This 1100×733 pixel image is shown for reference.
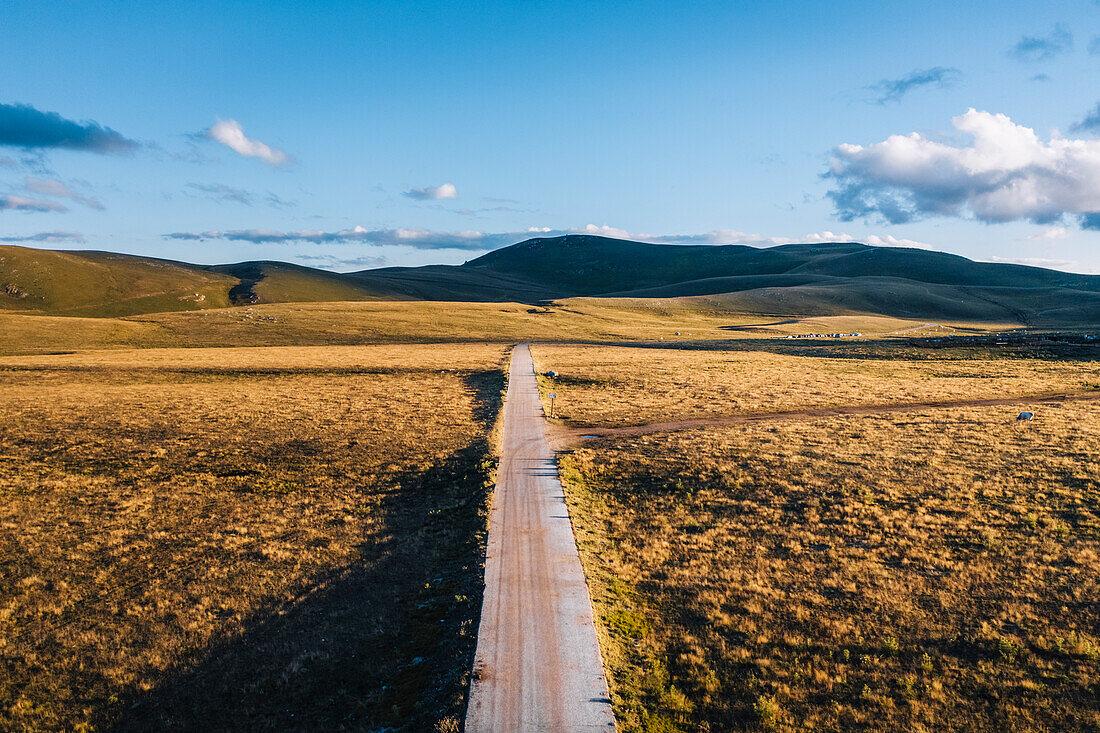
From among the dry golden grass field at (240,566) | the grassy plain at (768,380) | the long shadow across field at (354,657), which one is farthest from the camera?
the grassy plain at (768,380)

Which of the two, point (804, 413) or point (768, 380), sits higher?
point (768, 380)

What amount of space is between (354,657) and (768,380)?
4960 centimetres

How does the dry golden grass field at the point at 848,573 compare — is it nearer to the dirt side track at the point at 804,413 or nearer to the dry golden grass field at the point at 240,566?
the dirt side track at the point at 804,413

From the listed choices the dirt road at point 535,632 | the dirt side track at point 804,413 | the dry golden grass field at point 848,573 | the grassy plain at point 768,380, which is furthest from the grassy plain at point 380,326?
the dirt road at point 535,632

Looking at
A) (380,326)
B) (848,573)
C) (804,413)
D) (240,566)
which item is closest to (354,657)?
(240,566)

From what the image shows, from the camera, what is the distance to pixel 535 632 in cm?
1370

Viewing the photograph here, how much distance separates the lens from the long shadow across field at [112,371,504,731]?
1212cm

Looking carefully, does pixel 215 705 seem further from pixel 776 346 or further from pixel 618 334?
pixel 618 334

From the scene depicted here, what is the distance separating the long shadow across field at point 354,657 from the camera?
39.8 ft

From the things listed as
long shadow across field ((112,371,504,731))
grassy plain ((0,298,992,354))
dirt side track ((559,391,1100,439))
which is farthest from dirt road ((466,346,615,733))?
grassy plain ((0,298,992,354))

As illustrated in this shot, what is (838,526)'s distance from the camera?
21125 millimetres

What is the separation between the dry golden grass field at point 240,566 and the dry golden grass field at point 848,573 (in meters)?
4.81

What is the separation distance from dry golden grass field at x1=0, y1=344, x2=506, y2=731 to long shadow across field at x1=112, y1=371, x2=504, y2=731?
0.05 m

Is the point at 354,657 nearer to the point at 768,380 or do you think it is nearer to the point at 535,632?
the point at 535,632
